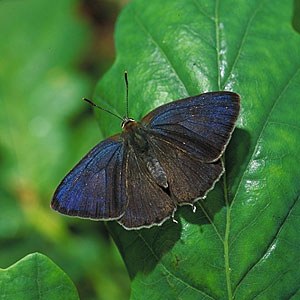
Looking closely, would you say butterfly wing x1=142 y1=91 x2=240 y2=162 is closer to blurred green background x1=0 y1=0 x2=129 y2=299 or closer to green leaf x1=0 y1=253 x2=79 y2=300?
green leaf x1=0 y1=253 x2=79 y2=300

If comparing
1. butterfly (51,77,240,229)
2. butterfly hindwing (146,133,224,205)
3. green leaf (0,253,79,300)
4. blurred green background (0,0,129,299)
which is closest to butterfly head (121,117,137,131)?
butterfly (51,77,240,229)

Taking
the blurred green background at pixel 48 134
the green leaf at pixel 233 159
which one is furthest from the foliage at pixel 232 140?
the blurred green background at pixel 48 134

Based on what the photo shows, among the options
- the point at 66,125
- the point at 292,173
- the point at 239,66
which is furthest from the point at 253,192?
the point at 66,125

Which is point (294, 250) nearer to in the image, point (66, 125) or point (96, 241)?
point (96, 241)

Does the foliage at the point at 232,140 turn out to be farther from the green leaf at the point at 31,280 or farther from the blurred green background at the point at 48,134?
the blurred green background at the point at 48,134

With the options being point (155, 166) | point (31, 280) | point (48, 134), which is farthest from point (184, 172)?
point (48, 134)

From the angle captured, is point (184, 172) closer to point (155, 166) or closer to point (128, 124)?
point (155, 166)
